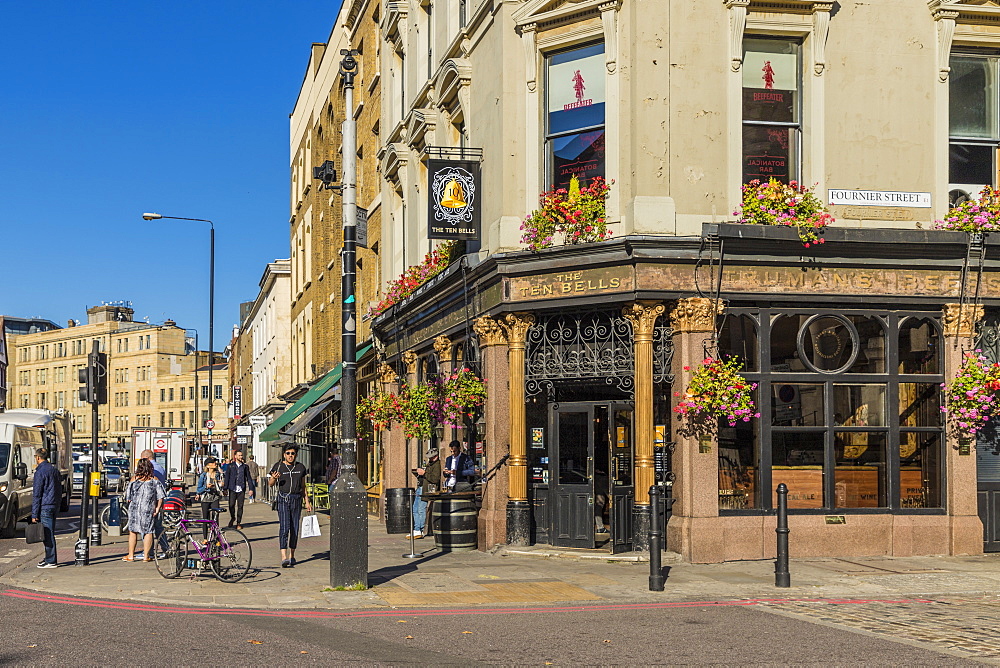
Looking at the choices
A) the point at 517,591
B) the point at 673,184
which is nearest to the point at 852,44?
the point at 673,184

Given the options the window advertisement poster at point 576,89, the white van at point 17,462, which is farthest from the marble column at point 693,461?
the white van at point 17,462

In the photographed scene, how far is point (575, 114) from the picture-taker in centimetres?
1811

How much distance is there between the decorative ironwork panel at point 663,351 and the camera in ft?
55.8

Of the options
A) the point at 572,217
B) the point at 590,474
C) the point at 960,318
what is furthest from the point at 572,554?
the point at 960,318

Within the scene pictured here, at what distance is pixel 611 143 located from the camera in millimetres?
17375

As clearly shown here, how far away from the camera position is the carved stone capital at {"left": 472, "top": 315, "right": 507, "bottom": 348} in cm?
1825

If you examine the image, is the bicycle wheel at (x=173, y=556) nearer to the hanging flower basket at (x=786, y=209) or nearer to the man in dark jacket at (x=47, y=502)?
the man in dark jacket at (x=47, y=502)

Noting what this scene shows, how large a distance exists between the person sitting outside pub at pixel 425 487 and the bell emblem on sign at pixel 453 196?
175 inches

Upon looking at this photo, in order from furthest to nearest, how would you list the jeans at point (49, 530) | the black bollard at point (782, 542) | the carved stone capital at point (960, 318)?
the carved stone capital at point (960, 318)
the jeans at point (49, 530)
the black bollard at point (782, 542)

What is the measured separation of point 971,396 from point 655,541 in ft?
20.7

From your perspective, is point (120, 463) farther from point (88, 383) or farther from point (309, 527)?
point (309, 527)

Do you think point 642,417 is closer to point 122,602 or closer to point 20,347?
point 122,602

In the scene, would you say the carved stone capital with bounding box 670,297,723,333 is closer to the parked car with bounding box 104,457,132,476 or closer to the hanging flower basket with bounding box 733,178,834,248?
the hanging flower basket with bounding box 733,178,834,248

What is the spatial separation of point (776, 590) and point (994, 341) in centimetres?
660
